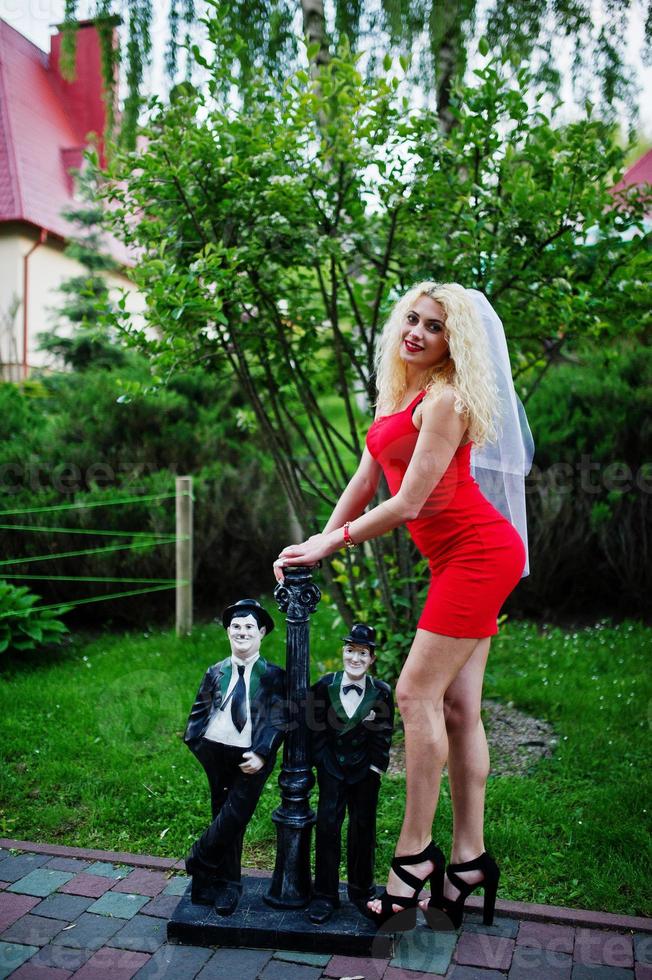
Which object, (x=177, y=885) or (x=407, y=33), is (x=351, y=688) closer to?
(x=177, y=885)

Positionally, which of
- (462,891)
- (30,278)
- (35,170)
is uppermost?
(35,170)

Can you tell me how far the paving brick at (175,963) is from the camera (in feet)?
7.86

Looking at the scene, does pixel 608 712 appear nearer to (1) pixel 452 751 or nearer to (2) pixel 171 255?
(1) pixel 452 751

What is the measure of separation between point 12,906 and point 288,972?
102 cm

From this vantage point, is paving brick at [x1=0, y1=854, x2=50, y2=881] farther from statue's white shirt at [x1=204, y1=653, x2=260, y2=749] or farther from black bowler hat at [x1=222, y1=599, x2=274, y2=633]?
black bowler hat at [x1=222, y1=599, x2=274, y2=633]

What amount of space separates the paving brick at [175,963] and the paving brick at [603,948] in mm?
1156

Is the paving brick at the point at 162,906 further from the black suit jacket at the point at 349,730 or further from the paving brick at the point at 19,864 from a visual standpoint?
the black suit jacket at the point at 349,730

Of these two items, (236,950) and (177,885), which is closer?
(236,950)

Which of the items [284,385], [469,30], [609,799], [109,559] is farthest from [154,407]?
[609,799]

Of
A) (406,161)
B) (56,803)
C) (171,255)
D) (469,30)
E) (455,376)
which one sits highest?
(469,30)

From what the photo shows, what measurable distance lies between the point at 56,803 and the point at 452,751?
190 cm

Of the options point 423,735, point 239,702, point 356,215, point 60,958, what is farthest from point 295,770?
point 356,215

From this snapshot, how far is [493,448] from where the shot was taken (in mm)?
2887

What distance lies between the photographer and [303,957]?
252 cm
